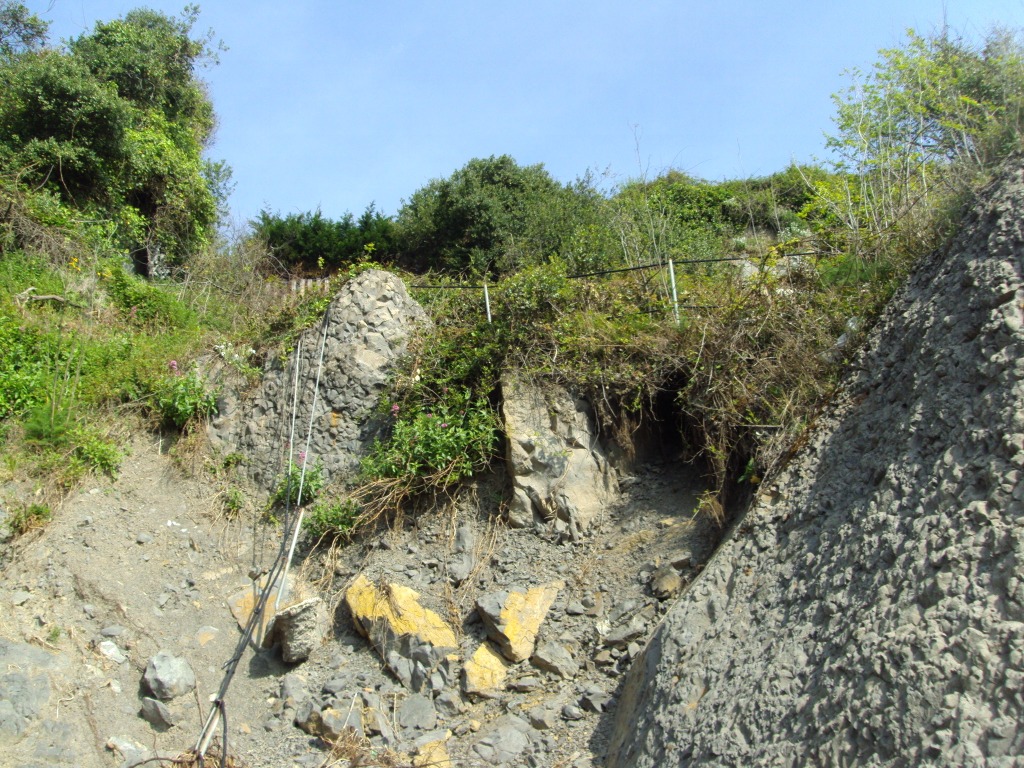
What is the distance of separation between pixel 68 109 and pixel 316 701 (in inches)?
406

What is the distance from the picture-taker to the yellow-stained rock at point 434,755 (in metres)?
5.02

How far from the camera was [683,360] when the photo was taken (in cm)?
670

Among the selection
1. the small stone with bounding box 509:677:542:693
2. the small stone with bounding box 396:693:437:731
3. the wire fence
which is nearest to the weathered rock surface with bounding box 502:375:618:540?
the wire fence

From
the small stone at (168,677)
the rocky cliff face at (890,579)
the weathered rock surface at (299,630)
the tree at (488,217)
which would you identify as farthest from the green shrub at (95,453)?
the tree at (488,217)

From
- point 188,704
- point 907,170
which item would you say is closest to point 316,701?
point 188,704

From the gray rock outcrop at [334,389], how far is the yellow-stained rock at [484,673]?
2.58 metres

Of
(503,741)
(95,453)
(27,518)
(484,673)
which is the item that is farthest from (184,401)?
(503,741)

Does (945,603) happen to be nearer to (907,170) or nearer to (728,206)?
→ (907,170)

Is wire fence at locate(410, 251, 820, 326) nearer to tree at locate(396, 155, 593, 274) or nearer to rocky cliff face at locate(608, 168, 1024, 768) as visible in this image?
rocky cliff face at locate(608, 168, 1024, 768)

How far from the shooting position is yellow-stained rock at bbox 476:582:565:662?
18.7 ft

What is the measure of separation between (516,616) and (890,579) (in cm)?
280

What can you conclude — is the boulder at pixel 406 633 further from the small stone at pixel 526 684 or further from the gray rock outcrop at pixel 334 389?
the gray rock outcrop at pixel 334 389

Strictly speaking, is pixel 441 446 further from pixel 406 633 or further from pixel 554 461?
pixel 406 633

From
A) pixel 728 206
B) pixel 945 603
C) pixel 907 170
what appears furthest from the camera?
pixel 728 206
